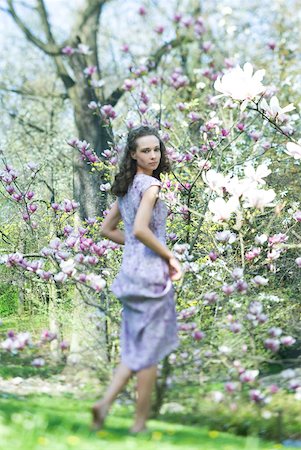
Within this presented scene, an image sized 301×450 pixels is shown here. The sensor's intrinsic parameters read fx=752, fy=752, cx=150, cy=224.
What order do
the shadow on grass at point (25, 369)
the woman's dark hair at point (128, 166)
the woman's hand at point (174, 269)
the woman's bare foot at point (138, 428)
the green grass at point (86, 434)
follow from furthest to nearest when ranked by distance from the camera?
the shadow on grass at point (25, 369)
the woman's dark hair at point (128, 166)
the woman's hand at point (174, 269)
the woman's bare foot at point (138, 428)
the green grass at point (86, 434)

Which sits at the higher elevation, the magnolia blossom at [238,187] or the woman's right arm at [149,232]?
the magnolia blossom at [238,187]

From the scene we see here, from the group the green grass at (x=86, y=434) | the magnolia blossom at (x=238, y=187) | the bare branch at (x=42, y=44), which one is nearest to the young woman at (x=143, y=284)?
the green grass at (x=86, y=434)

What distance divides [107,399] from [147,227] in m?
0.88

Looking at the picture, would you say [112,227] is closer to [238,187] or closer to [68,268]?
[68,268]

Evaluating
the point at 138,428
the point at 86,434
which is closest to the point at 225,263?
the point at 138,428

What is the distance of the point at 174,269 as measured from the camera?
13.2 feet

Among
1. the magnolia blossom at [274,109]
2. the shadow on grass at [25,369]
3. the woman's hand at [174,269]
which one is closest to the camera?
the woman's hand at [174,269]

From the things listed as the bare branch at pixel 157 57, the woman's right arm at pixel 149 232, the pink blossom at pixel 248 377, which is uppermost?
the bare branch at pixel 157 57

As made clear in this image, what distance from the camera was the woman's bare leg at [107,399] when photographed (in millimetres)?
3609

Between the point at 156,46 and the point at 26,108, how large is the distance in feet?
8.64

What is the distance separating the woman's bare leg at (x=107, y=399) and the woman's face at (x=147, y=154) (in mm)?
1131

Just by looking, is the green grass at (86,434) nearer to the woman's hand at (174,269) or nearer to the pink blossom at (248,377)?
the pink blossom at (248,377)

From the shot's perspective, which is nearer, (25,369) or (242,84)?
(242,84)

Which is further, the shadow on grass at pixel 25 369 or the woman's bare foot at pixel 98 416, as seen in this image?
the shadow on grass at pixel 25 369
